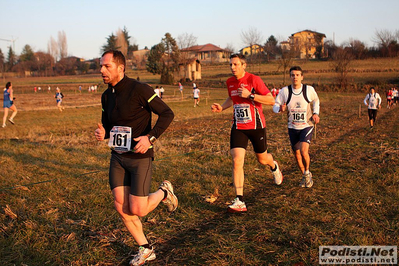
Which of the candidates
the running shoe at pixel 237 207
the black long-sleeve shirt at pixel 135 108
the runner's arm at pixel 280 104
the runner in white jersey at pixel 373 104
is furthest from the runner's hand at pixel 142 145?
the runner in white jersey at pixel 373 104

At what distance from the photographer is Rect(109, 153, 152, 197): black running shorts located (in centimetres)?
384

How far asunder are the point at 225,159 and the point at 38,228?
17.7 feet

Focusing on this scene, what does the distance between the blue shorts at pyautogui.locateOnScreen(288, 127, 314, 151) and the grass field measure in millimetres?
841

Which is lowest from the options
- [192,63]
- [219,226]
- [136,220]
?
[219,226]

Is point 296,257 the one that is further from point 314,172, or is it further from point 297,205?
point 314,172

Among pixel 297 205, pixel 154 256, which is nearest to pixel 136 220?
pixel 154 256

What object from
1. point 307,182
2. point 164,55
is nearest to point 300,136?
point 307,182

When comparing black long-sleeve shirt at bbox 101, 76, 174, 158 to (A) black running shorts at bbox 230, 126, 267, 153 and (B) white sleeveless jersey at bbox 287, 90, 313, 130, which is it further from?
(B) white sleeveless jersey at bbox 287, 90, 313, 130

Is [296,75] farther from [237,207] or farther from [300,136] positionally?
[237,207]

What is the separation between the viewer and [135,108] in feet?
12.9

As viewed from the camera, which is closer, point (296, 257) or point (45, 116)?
point (296, 257)

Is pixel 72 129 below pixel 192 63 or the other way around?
below

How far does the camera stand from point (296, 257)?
3.84 metres

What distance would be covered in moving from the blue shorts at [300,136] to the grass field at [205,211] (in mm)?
841
